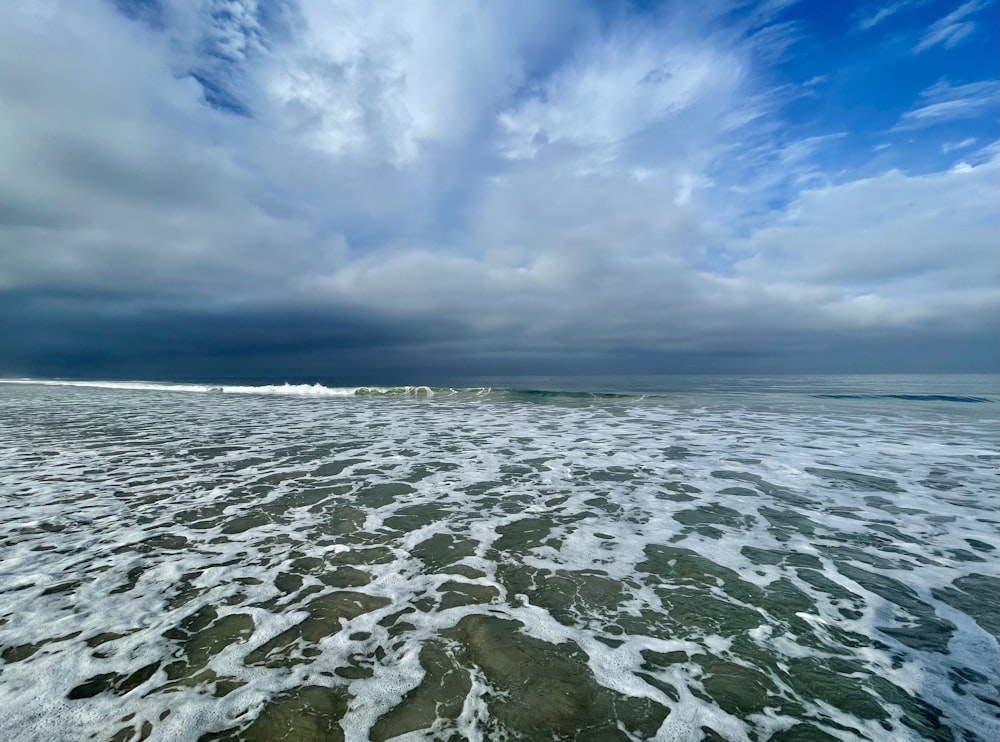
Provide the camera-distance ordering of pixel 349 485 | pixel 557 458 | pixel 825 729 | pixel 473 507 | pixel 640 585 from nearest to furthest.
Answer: pixel 825 729, pixel 640 585, pixel 473 507, pixel 349 485, pixel 557 458

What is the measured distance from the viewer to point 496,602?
16.8 feet

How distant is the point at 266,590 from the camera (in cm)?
529

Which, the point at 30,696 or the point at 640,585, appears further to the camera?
the point at 640,585

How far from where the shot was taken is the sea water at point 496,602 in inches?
136

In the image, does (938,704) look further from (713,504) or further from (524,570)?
(713,504)

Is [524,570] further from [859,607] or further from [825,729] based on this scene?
[859,607]

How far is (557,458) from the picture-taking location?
519 inches

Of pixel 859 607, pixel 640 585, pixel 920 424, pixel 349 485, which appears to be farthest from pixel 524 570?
pixel 920 424

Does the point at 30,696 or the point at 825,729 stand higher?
the point at 30,696

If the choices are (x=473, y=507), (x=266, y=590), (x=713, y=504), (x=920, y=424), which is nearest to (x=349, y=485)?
(x=473, y=507)

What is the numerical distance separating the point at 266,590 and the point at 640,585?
14.5 feet

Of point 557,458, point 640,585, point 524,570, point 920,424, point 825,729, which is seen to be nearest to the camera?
point 825,729

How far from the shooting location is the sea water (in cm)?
346

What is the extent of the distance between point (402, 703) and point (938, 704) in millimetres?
4238
